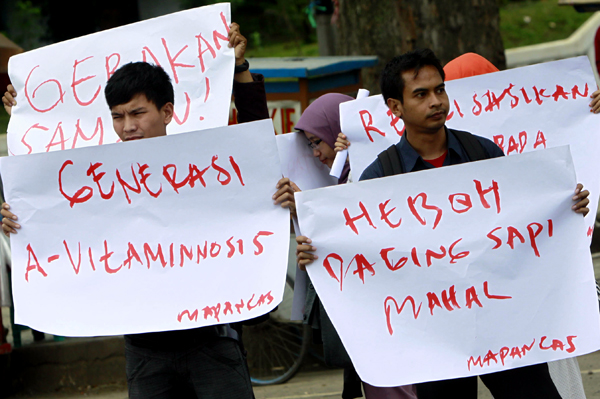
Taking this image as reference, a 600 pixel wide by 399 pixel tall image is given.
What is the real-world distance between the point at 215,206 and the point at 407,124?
68 cm

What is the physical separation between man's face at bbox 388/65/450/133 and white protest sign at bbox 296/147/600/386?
215mm

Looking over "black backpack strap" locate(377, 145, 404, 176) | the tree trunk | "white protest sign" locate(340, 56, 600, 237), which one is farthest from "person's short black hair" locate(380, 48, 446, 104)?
the tree trunk

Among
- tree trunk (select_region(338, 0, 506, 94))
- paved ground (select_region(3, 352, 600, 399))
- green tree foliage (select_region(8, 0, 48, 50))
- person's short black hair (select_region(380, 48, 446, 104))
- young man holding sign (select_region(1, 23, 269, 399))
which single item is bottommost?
paved ground (select_region(3, 352, 600, 399))

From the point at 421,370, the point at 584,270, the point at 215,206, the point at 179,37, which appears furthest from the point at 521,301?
the point at 179,37

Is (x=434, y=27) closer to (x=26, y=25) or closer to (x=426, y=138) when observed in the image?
(x=426, y=138)

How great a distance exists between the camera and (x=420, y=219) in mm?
2320

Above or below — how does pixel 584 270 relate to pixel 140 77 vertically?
below

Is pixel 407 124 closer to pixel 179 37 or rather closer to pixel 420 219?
pixel 420 219

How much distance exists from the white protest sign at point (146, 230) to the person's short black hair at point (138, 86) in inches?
5.7

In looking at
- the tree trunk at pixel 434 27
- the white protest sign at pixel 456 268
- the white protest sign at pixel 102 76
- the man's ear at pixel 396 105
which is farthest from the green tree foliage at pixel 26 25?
the white protest sign at pixel 456 268

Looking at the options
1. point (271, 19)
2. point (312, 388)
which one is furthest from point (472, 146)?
point (271, 19)

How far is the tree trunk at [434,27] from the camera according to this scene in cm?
604

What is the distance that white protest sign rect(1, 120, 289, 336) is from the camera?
2367mm

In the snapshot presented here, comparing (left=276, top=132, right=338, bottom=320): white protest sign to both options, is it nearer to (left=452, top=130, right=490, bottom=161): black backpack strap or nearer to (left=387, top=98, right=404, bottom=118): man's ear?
(left=387, top=98, right=404, bottom=118): man's ear
